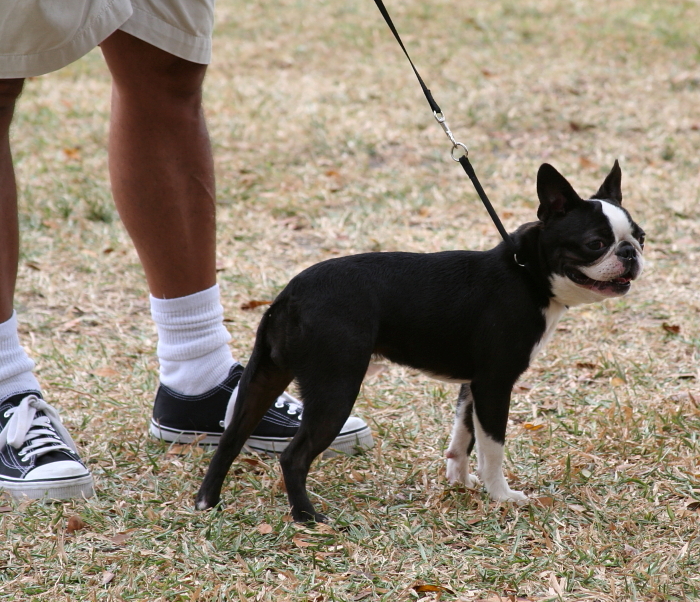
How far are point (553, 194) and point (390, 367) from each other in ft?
4.73

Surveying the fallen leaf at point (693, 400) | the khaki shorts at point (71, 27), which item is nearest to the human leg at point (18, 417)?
the khaki shorts at point (71, 27)

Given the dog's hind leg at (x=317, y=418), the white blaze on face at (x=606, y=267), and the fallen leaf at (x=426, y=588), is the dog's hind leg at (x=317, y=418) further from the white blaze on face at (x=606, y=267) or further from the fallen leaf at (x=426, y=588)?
the white blaze on face at (x=606, y=267)

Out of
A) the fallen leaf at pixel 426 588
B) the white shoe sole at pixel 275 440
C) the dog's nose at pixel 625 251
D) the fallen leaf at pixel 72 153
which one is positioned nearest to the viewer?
the fallen leaf at pixel 426 588

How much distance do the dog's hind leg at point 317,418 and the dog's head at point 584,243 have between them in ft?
2.07

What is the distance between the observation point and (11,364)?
9.43ft

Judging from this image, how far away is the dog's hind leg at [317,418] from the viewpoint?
2.38m

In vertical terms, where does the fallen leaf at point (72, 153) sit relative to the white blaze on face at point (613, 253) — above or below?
below

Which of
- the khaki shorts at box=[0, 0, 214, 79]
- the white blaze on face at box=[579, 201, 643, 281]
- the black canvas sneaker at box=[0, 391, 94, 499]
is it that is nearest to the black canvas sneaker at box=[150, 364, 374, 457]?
the black canvas sneaker at box=[0, 391, 94, 499]

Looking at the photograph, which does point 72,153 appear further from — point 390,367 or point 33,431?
point 33,431

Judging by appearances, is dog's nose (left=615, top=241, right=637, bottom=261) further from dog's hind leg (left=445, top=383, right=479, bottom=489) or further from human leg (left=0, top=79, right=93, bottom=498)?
human leg (left=0, top=79, right=93, bottom=498)

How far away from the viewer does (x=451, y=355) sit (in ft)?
8.22

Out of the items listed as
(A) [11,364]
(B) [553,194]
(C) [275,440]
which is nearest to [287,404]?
(C) [275,440]

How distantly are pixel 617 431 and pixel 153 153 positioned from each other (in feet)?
5.94

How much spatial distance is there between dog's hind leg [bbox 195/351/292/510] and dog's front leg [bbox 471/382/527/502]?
21.9 inches
